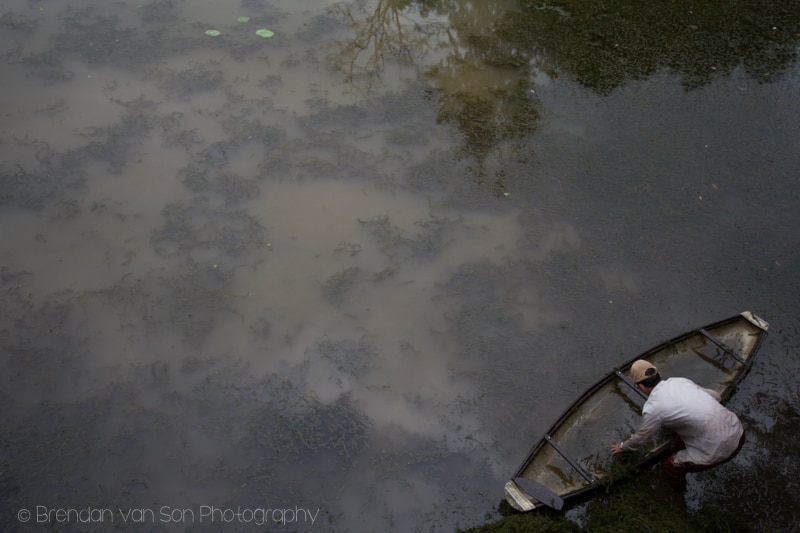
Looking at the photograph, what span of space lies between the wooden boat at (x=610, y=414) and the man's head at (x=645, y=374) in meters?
0.20

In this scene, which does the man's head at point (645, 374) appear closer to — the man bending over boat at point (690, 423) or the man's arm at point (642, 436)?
the man bending over boat at point (690, 423)

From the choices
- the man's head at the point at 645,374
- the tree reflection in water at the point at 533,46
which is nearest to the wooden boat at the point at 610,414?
the man's head at the point at 645,374

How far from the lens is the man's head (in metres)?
3.42

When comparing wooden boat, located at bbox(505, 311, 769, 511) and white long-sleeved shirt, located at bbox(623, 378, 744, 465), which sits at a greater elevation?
white long-sleeved shirt, located at bbox(623, 378, 744, 465)

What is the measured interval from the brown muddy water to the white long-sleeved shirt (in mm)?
457

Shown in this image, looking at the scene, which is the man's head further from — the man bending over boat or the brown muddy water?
the brown muddy water

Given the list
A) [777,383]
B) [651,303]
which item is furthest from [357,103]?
[777,383]

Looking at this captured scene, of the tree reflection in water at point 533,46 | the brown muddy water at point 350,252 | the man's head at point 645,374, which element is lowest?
the brown muddy water at point 350,252

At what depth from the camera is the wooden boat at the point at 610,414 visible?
11.5 ft

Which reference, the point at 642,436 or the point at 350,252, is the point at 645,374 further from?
the point at 350,252

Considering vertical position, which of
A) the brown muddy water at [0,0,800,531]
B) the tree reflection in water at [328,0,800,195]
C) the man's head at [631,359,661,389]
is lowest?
the brown muddy water at [0,0,800,531]

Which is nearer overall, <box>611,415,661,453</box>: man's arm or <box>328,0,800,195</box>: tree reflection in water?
<box>611,415,661,453</box>: man's arm

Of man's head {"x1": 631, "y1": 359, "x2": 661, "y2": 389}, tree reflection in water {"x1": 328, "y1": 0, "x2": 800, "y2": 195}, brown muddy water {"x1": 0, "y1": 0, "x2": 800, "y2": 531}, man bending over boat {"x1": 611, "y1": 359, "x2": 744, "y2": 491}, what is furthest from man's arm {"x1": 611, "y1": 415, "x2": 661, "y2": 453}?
tree reflection in water {"x1": 328, "y1": 0, "x2": 800, "y2": 195}

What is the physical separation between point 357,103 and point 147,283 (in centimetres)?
277
